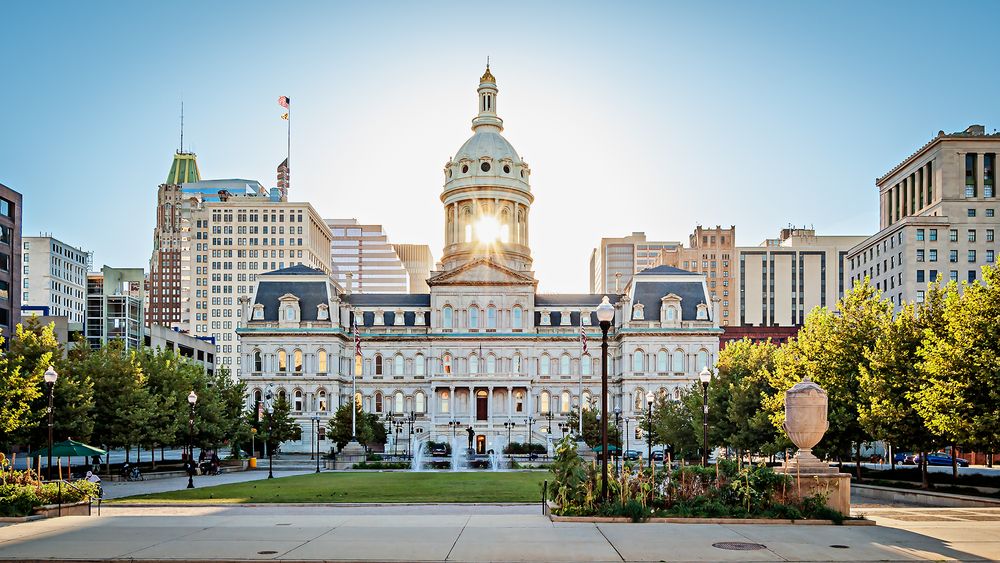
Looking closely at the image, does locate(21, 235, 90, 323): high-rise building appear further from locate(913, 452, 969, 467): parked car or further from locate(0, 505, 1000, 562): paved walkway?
locate(0, 505, 1000, 562): paved walkway

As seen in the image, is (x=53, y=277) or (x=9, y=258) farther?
(x=53, y=277)

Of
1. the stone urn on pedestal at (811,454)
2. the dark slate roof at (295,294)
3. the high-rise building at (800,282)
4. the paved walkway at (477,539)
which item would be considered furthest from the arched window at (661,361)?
the high-rise building at (800,282)

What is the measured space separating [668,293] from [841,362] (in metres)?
56.6

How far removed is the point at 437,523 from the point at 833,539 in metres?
10.5

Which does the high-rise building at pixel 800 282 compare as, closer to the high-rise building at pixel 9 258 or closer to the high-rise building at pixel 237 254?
the high-rise building at pixel 237 254

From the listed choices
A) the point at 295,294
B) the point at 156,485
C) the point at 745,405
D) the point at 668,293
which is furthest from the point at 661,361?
the point at 156,485

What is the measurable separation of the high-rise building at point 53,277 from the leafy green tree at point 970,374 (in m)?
163

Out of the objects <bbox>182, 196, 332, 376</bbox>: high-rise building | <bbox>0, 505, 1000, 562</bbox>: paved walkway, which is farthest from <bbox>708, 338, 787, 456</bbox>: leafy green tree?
<bbox>182, 196, 332, 376</bbox>: high-rise building

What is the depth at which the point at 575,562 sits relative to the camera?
19406 mm

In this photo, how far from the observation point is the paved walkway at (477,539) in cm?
2027

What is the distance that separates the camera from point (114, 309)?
15425 centimetres

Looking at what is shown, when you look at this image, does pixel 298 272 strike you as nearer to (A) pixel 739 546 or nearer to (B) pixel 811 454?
(B) pixel 811 454

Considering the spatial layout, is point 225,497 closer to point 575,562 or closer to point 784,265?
point 575,562

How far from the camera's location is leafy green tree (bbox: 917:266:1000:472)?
1385 inches
